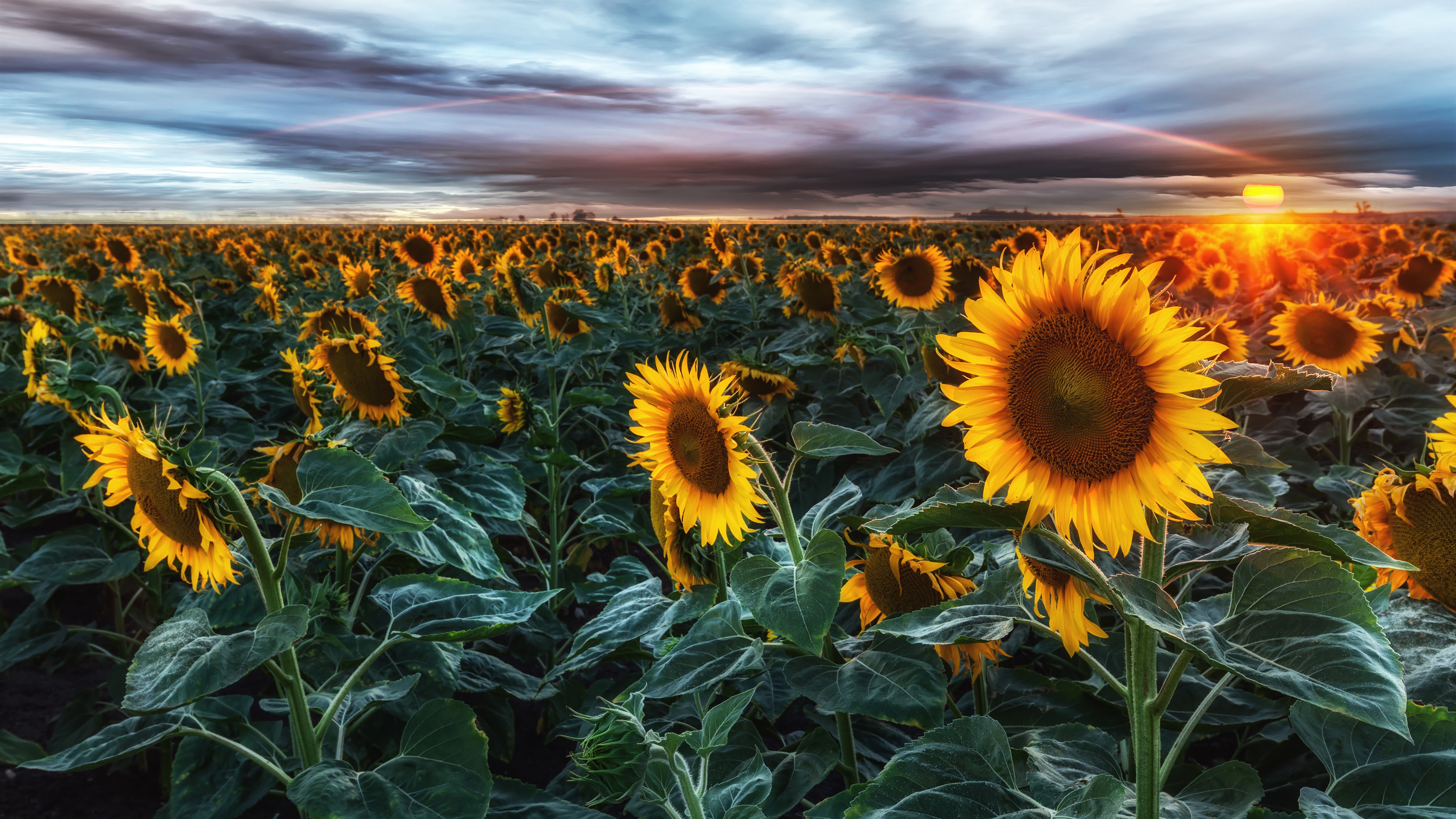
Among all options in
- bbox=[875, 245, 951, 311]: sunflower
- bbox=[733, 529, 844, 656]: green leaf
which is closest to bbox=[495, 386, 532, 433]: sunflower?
bbox=[733, 529, 844, 656]: green leaf

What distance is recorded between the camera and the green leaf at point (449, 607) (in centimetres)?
197

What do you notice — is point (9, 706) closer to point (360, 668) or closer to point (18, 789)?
point (18, 789)

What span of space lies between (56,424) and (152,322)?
816 mm

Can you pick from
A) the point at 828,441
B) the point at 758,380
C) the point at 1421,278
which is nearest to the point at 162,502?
the point at 828,441

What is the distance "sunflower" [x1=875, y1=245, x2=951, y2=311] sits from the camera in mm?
6430

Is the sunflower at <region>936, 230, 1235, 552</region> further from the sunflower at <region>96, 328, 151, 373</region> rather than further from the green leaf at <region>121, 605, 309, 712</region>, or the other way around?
the sunflower at <region>96, 328, 151, 373</region>

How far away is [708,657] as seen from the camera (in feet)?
5.59

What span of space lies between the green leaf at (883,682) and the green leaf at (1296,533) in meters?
0.61

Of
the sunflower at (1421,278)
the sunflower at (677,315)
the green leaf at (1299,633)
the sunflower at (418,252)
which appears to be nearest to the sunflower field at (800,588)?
the green leaf at (1299,633)

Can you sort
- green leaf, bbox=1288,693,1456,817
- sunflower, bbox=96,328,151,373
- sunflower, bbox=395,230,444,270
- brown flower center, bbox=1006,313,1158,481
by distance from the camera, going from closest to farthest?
green leaf, bbox=1288,693,1456,817, brown flower center, bbox=1006,313,1158,481, sunflower, bbox=96,328,151,373, sunflower, bbox=395,230,444,270

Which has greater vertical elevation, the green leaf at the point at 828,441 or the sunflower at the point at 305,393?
the green leaf at the point at 828,441

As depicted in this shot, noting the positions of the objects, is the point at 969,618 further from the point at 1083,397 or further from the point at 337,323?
the point at 337,323

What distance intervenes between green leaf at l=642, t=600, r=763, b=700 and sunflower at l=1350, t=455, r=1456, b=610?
48.6 inches

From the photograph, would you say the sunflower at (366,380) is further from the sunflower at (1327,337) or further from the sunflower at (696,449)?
the sunflower at (1327,337)
